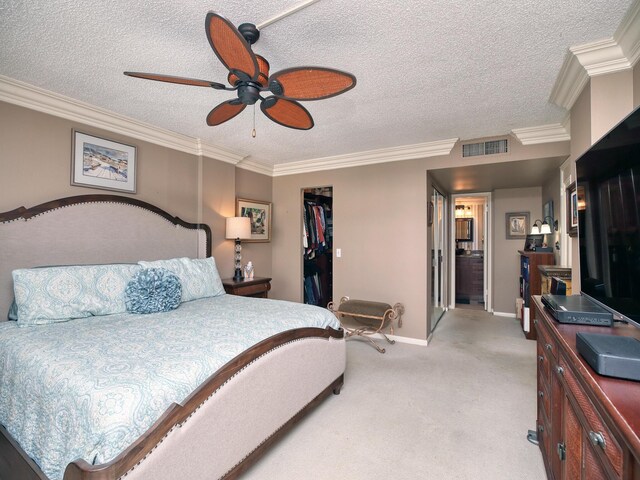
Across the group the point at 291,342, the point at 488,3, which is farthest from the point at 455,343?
the point at 488,3

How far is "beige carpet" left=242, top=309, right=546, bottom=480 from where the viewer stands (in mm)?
1765

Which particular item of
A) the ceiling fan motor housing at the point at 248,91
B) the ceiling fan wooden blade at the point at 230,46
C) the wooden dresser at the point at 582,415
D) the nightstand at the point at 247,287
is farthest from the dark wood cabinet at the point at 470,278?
the ceiling fan wooden blade at the point at 230,46

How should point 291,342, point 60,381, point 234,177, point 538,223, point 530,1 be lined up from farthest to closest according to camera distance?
point 538,223 < point 234,177 < point 291,342 < point 530,1 < point 60,381

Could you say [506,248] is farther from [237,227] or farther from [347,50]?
[347,50]

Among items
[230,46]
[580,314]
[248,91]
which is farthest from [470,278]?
[230,46]

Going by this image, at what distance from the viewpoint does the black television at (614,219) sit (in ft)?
3.34

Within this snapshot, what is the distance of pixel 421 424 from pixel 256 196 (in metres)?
3.55

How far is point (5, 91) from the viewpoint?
227 centimetres

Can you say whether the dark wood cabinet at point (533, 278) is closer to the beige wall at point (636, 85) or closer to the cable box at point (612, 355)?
the beige wall at point (636, 85)

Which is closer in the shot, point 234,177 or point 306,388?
point 306,388

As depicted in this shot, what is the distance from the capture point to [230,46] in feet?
4.32

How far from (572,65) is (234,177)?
3555 millimetres

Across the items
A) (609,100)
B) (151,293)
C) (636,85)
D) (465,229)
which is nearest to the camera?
(636,85)

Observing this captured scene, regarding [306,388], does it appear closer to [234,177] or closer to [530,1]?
[530,1]
